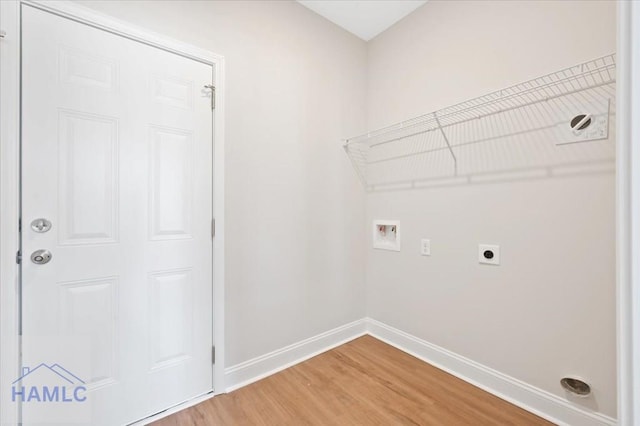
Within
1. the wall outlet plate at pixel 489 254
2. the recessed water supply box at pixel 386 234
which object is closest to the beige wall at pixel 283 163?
the recessed water supply box at pixel 386 234

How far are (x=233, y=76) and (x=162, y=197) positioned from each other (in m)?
Answer: 0.92

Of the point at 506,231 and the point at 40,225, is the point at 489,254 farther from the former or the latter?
the point at 40,225

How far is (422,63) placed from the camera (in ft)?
6.93

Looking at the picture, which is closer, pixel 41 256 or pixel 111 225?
pixel 41 256

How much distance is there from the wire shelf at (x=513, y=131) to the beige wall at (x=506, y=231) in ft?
0.20

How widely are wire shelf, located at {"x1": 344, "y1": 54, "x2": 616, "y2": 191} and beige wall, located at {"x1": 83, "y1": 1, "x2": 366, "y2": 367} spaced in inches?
18.2

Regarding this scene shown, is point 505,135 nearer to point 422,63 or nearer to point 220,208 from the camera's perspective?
point 422,63

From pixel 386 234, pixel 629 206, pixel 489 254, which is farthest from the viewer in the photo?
pixel 386 234

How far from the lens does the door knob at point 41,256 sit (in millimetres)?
1209

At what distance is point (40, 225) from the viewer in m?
1.22

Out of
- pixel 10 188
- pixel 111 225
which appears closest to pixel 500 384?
pixel 111 225

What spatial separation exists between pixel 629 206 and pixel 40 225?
2.11 meters

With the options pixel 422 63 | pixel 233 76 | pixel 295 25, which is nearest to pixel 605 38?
pixel 422 63

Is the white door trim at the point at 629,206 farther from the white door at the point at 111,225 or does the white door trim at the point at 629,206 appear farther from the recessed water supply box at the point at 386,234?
the white door at the point at 111,225
